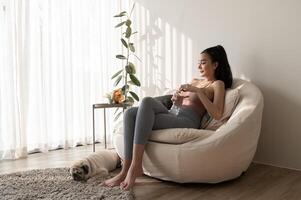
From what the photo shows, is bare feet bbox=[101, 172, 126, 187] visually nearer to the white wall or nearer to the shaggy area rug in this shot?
the shaggy area rug

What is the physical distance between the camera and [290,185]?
263 centimetres

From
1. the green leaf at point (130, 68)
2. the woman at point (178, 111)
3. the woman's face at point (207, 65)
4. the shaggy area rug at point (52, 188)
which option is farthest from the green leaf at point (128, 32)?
the shaggy area rug at point (52, 188)

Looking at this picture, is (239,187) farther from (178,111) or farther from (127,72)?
(127,72)

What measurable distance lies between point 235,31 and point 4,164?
240cm

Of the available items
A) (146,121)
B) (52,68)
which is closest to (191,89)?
(146,121)

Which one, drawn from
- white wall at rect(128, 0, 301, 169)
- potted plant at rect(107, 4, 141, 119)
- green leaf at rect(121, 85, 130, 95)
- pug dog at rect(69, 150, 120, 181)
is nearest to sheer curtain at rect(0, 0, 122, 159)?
potted plant at rect(107, 4, 141, 119)

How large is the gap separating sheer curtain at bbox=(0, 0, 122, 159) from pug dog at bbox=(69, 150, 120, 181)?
106 centimetres

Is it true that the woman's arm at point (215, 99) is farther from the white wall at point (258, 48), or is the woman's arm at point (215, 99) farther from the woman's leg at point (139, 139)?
the white wall at point (258, 48)

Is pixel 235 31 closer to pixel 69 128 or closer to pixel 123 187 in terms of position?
pixel 123 187

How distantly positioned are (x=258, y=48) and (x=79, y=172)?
1.80m

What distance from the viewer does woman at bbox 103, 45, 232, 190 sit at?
8.42 ft

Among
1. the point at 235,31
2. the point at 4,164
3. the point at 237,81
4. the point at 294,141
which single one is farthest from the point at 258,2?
the point at 4,164

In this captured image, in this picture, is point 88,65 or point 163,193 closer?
point 163,193

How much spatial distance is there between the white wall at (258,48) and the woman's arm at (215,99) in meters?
0.52
